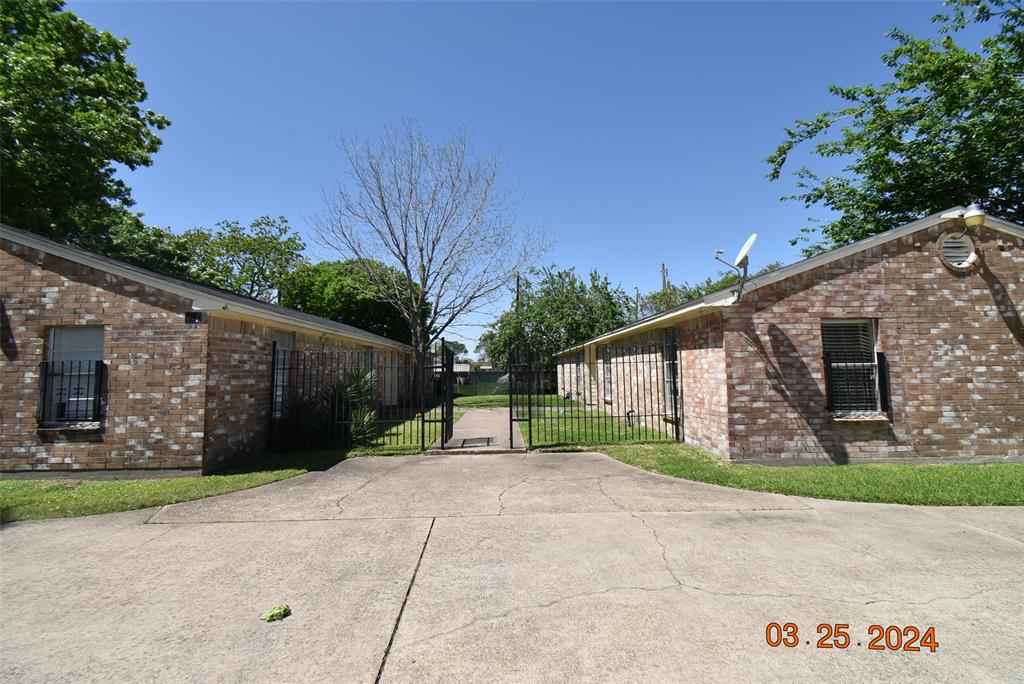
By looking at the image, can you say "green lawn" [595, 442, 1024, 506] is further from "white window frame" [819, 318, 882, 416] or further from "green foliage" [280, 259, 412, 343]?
"green foliage" [280, 259, 412, 343]

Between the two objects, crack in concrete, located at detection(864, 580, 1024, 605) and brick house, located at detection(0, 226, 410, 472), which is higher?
brick house, located at detection(0, 226, 410, 472)

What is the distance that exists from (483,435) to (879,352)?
851 centimetres

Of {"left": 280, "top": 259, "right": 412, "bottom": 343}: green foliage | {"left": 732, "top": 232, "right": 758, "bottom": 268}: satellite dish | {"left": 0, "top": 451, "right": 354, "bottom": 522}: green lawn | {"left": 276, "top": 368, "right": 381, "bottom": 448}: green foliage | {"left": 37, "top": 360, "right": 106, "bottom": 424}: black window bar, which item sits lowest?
{"left": 0, "top": 451, "right": 354, "bottom": 522}: green lawn

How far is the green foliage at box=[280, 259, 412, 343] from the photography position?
3170 centimetres

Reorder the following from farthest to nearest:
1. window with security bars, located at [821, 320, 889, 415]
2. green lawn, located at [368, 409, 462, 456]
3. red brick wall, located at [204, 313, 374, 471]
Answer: green lawn, located at [368, 409, 462, 456] < window with security bars, located at [821, 320, 889, 415] < red brick wall, located at [204, 313, 374, 471]

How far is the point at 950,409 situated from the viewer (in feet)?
26.6

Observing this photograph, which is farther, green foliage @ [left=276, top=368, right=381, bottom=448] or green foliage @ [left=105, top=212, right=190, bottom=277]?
green foliage @ [left=105, top=212, right=190, bottom=277]

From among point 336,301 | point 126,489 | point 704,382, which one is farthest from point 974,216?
point 336,301

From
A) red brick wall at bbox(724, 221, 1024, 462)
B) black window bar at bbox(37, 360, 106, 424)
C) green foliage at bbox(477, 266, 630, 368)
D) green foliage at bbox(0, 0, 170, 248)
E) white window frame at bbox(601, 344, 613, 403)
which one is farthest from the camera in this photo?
green foliage at bbox(477, 266, 630, 368)

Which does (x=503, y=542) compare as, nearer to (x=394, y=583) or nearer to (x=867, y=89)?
(x=394, y=583)

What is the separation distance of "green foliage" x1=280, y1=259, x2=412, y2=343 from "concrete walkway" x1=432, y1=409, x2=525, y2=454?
17.7 metres

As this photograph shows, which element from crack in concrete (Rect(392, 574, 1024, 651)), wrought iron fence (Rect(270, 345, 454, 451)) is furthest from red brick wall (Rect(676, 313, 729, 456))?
wrought iron fence (Rect(270, 345, 454, 451))

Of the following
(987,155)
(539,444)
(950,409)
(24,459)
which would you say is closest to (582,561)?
(539,444)

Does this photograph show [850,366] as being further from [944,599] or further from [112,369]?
[112,369]
